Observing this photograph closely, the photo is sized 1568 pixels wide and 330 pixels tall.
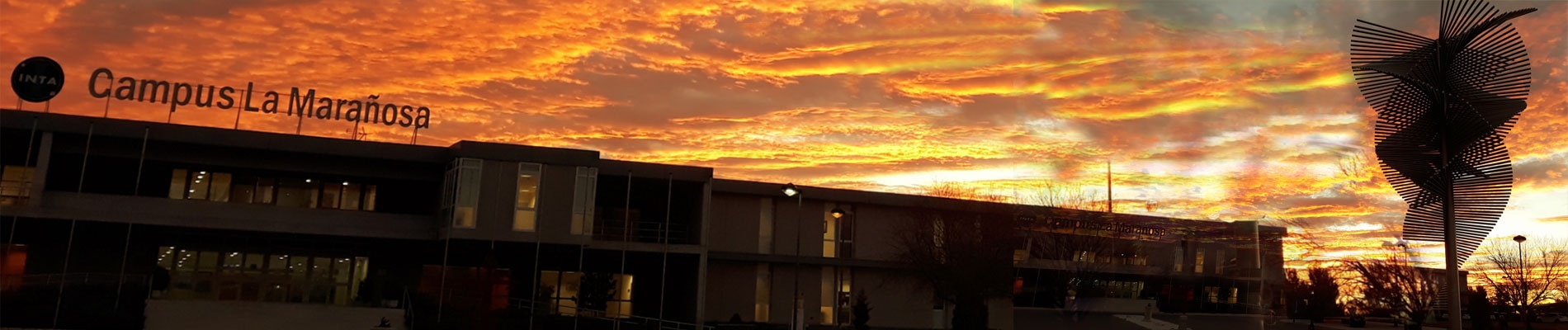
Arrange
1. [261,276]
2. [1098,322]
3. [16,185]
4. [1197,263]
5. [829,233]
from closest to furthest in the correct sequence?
[16,185], [261,276], [1197,263], [829,233], [1098,322]

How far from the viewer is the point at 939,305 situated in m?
57.6

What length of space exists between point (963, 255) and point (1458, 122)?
43445 millimetres

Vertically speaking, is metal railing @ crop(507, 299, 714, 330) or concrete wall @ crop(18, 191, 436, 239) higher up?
concrete wall @ crop(18, 191, 436, 239)

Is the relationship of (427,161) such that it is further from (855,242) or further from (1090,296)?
(1090,296)

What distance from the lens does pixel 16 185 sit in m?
43.0

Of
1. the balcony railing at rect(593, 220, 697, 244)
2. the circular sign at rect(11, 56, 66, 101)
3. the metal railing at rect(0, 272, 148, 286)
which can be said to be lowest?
the metal railing at rect(0, 272, 148, 286)

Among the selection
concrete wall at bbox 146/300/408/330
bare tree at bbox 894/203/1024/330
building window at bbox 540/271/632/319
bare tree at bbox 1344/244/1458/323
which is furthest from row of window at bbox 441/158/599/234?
bare tree at bbox 1344/244/1458/323

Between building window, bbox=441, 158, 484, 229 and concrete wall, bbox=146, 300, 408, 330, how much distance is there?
4508 millimetres

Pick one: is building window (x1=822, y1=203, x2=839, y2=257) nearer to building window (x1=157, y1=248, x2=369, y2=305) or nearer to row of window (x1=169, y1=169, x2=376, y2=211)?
row of window (x1=169, y1=169, x2=376, y2=211)

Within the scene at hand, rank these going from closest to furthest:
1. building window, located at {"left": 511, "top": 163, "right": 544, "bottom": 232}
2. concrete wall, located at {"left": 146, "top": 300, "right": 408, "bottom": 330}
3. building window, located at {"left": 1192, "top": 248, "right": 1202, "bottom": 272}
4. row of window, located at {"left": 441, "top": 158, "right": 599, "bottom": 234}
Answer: concrete wall, located at {"left": 146, "top": 300, "right": 408, "bottom": 330}, row of window, located at {"left": 441, "top": 158, "right": 599, "bottom": 234}, building window, located at {"left": 511, "top": 163, "right": 544, "bottom": 232}, building window, located at {"left": 1192, "top": 248, "right": 1202, "bottom": 272}

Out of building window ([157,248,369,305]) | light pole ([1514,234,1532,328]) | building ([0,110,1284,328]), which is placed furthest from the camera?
light pole ([1514,234,1532,328])

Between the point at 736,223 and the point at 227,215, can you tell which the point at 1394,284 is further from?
the point at 227,215

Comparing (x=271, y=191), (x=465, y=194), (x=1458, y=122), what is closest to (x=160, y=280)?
(x=271, y=191)

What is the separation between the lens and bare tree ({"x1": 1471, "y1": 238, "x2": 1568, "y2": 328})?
57.5 m
